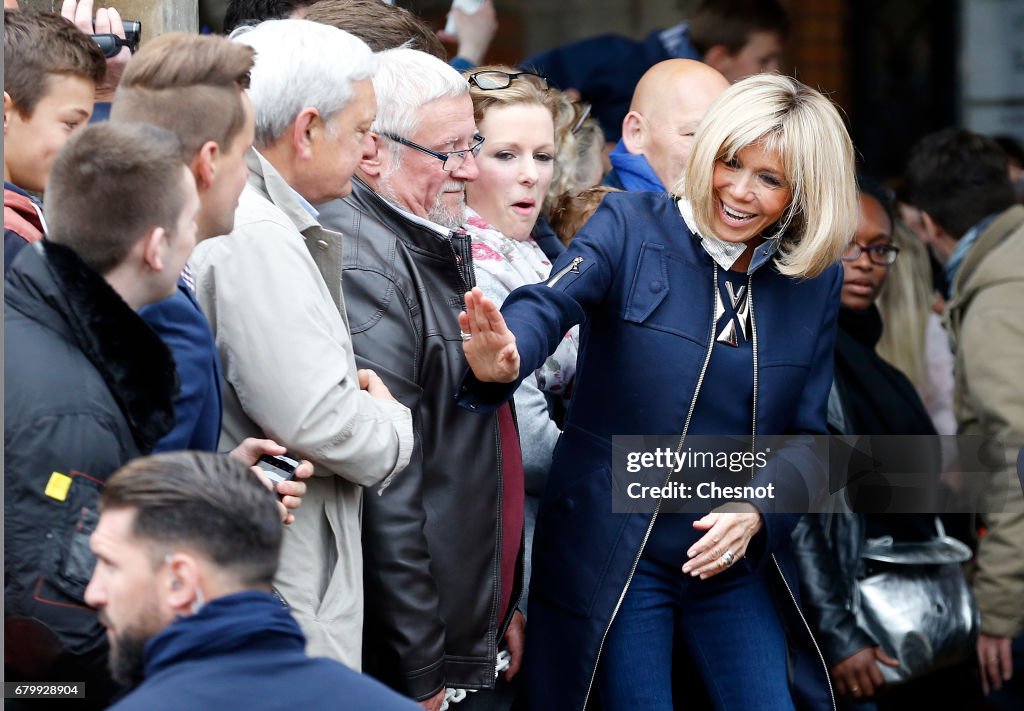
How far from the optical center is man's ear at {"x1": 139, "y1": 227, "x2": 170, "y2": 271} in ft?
6.88

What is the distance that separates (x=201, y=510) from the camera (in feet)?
5.99

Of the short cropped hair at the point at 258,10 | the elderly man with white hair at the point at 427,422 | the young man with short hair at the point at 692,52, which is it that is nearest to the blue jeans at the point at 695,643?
the elderly man with white hair at the point at 427,422

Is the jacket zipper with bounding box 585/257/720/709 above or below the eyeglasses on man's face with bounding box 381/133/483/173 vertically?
below

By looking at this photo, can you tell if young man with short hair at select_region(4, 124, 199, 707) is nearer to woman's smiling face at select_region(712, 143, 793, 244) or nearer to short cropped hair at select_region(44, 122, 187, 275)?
short cropped hair at select_region(44, 122, 187, 275)

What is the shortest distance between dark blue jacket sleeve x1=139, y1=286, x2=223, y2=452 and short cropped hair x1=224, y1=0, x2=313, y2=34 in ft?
4.81

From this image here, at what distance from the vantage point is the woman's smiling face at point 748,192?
2975 millimetres

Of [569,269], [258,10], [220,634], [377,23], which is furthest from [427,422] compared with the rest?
[258,10]

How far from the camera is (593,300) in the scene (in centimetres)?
294

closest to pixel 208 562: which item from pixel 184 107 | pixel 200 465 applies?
pixel 200 465

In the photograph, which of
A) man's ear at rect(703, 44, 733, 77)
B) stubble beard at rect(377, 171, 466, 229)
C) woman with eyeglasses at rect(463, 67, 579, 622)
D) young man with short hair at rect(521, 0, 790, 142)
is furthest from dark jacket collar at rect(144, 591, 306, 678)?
man's ear at rect(703, 44, 733, 77)

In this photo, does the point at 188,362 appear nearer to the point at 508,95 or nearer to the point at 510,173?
the point at 510,173

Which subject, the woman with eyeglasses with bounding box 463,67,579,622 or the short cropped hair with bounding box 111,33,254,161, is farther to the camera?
the woman with eyeglasses with bounding box 463,67,579,622

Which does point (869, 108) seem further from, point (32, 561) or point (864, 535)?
point (32, 561)

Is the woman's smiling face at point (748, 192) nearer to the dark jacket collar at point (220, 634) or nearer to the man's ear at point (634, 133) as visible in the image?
the man's ear at point (634, 133)
